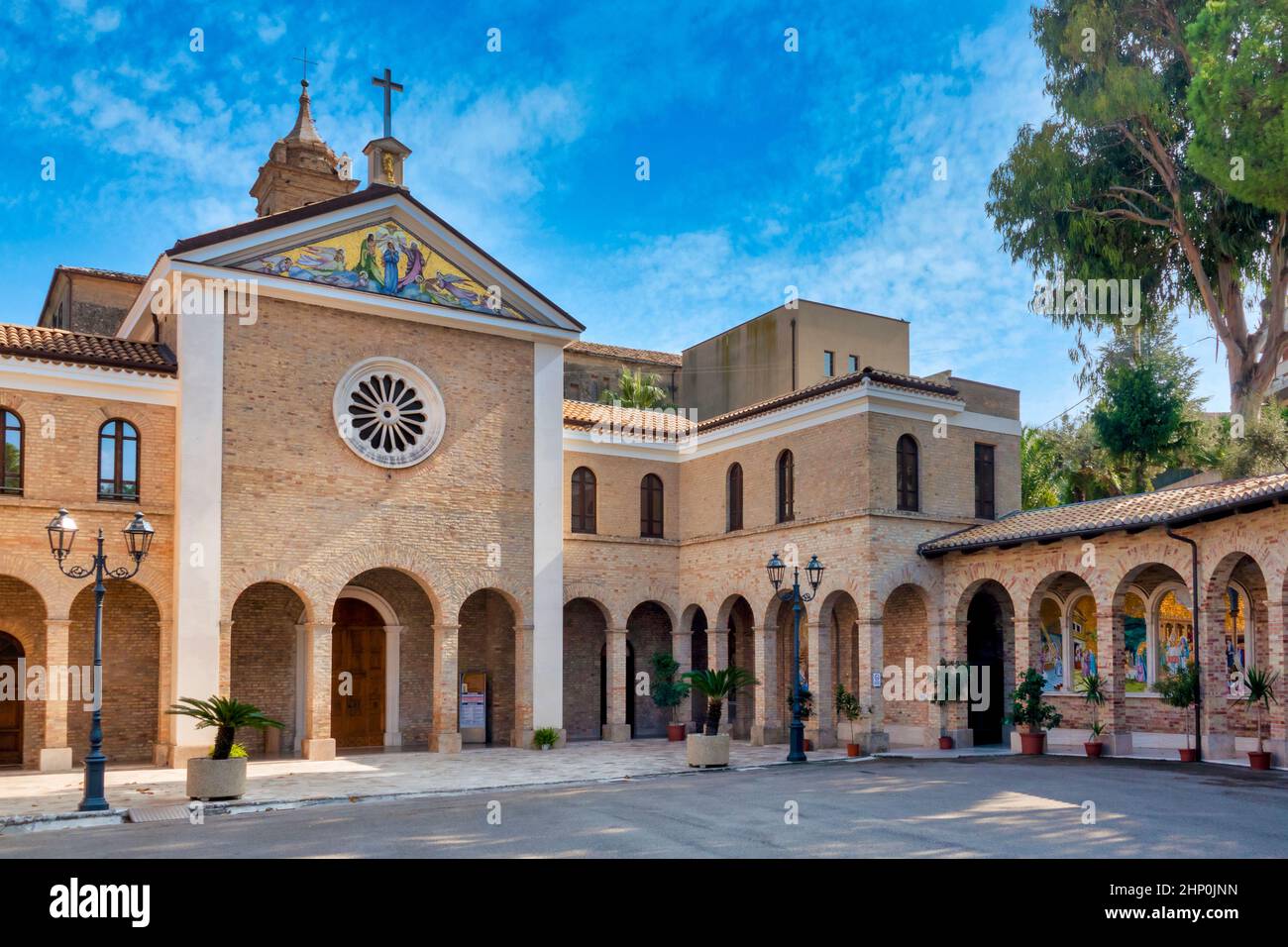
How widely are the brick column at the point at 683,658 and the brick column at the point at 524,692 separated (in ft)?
13.6

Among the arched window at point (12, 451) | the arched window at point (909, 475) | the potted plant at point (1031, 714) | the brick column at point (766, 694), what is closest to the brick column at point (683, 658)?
the brick column at point (766, 694)

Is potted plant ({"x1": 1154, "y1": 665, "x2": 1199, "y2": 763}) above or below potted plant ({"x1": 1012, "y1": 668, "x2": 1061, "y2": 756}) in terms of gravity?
above

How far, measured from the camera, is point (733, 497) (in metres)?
28.4

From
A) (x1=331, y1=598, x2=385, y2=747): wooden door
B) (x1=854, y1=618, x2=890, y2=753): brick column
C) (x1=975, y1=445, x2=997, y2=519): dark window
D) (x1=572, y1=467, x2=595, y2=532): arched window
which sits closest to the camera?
(x1=854, y1=618, x2=890, y2=753): brick column

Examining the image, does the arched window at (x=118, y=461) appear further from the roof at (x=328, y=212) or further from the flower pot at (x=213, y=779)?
the flower pot at (x=213, y=779)

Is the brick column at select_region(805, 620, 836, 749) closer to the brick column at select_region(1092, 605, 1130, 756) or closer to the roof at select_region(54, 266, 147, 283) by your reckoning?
the brick column at select_region(1092, 605, 1130, 756)

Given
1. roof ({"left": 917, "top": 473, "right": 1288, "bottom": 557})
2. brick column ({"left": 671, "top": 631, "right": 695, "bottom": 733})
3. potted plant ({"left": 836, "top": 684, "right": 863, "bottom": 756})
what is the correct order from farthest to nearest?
brick column ({"left": 671, "top": 631, "right": 695, "bottom": 733}) → potted plant ({"left": 836, "top": 684, "right": 863, "bottom": 756}) → roof ({"left": 917, "top": 473, "right": 1288, "bottom": 557})

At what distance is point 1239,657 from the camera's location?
74.9ft

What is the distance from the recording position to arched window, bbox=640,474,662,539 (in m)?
29.2

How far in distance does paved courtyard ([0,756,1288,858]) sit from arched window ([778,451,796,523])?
357 inches

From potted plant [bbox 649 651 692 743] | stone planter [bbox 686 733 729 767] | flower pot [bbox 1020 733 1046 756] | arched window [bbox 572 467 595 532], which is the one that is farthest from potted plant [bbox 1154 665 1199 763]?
arched window [bbox 572 467 595 532]

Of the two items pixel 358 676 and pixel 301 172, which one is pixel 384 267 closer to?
pixel 358 676

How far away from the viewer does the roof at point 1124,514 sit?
18797 millimetres
